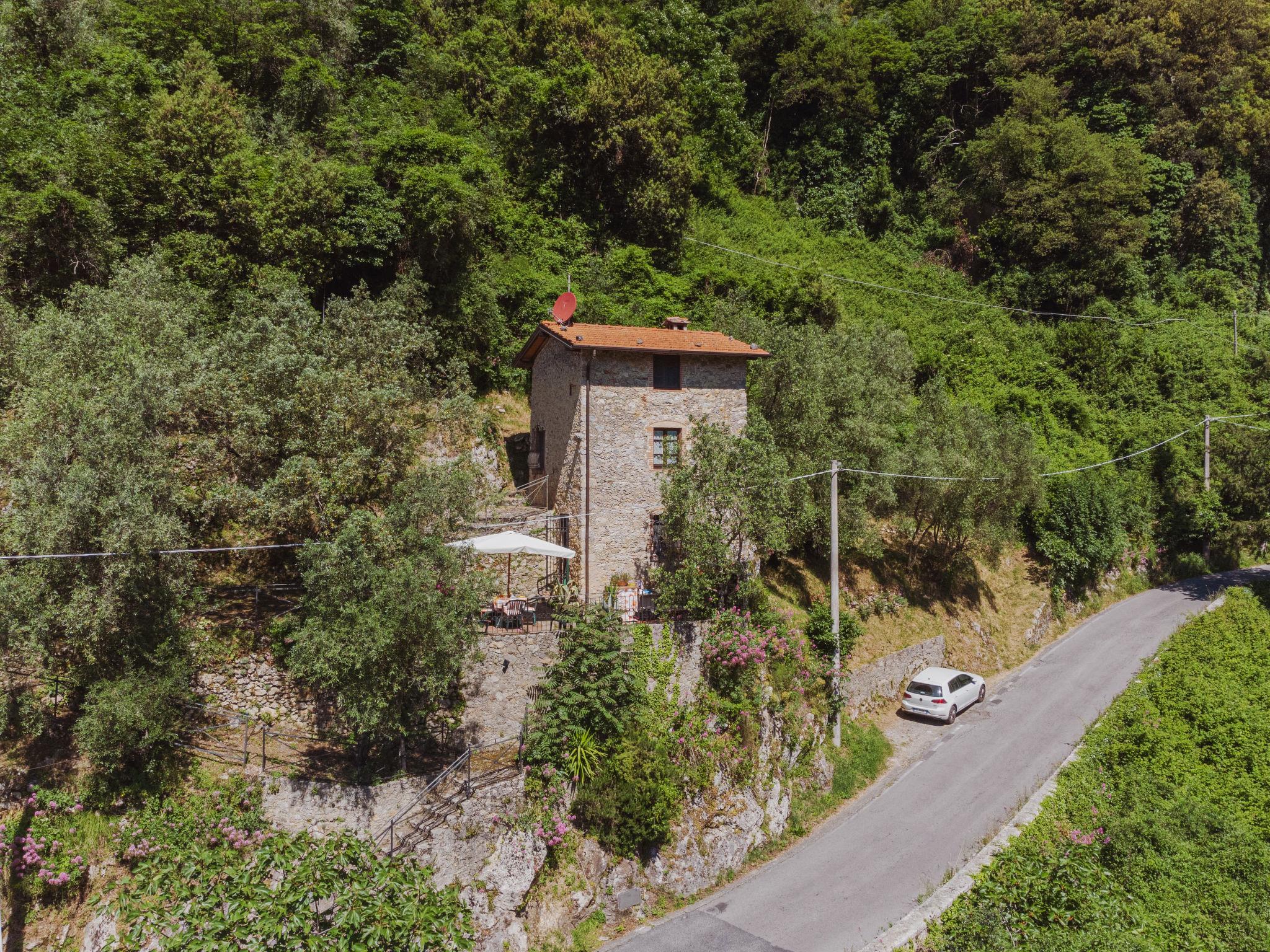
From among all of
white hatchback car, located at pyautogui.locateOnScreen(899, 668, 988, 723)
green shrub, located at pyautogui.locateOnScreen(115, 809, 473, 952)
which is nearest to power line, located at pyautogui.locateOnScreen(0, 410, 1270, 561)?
green shrub, located at pyautogui.locateOnScreen(115, 809, 473, 952)

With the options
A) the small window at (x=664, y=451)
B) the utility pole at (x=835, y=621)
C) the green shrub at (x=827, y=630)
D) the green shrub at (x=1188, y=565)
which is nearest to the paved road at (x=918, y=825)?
the utility pole at (x=835, y=621)

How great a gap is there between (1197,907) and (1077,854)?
1903mm

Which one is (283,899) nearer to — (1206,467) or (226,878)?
(226,878)

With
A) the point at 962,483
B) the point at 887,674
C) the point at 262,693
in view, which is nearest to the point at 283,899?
the point at 262,693

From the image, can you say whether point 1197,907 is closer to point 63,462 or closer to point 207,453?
point 207,453

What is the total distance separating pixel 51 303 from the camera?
17.3 meters

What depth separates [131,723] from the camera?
39.8 ft

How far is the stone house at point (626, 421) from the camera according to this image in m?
19.0

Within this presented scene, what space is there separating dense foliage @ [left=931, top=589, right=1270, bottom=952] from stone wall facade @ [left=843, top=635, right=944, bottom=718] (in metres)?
5.64

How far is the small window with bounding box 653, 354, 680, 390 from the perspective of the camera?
1988 centimetres

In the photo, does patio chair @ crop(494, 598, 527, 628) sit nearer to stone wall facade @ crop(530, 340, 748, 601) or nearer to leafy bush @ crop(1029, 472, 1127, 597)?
stone wall facade @ crop(530, 340, 748, 601)

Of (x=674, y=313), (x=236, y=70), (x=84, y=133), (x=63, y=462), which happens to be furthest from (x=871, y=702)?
(x=236, y=70)

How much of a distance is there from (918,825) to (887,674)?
6216 millimetres

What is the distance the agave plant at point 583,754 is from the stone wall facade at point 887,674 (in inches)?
397
